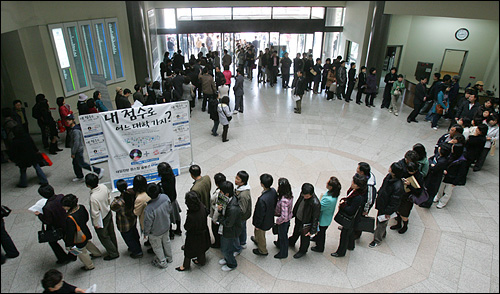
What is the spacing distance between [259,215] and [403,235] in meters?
2.79

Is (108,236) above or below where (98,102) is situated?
below

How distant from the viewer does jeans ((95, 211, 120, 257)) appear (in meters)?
4.55

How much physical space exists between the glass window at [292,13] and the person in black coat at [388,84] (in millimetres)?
6106

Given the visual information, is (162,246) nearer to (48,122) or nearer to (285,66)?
(48,122)

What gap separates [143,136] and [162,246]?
252 centimetres

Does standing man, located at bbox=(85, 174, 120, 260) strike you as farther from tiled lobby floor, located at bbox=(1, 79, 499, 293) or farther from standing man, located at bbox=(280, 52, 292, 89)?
standing man, located at bbox=(280, 52, 292, 89)

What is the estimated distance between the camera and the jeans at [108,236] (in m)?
4.55

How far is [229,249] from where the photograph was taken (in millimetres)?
4562

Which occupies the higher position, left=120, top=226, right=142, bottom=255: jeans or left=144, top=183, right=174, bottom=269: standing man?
left=144, top=183, right=174, bottom=269: standing man

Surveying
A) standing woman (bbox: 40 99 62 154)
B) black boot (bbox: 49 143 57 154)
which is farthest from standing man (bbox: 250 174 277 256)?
black boot (bbox: 49 143 57 154)

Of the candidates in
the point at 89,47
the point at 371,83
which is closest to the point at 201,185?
the point at 89,47

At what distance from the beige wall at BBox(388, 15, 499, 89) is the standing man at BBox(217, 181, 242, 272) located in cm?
1159

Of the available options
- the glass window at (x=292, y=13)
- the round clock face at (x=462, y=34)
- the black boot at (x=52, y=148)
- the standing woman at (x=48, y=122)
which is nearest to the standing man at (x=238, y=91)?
the standing woman at (x=48, y=122)

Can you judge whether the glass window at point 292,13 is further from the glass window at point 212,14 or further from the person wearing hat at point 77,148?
the person wearing hat at point 77,148
